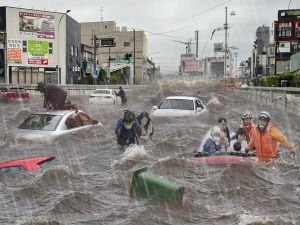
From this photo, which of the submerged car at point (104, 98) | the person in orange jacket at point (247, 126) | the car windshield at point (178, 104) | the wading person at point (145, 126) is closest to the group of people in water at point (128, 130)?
the wading person at point (145, 126)

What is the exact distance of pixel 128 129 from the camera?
1188 centimetres

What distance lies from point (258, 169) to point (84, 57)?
64465mm

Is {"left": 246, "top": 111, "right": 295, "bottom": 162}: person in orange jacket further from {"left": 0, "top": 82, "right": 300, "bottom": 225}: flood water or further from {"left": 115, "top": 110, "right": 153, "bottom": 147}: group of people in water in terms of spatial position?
{"left": 115, "top": 110, "right": 153, "bottom": 147}: group of people in water

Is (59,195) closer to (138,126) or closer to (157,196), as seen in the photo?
(157,196)

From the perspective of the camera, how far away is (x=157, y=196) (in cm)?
785

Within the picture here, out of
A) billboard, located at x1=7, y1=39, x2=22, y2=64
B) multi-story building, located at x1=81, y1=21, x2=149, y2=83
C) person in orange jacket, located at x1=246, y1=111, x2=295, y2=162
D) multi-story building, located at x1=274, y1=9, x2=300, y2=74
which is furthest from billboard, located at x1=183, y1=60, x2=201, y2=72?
person in orange jacket, located at x1=246, y1=111, x2=295, y2=162

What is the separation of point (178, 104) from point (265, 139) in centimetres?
946

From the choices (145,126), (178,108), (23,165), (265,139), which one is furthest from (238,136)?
(178,108)

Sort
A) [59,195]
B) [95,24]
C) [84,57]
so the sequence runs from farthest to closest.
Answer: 1. [95,24]
2. [84,57]
3. [59,195]

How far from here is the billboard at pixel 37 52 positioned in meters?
56.0

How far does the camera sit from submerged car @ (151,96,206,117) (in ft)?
61.5

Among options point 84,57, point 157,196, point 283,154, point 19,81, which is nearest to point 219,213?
point 157,196

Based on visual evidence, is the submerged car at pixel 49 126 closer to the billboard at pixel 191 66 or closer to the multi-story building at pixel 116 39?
the multi-story building at pixel 116 39

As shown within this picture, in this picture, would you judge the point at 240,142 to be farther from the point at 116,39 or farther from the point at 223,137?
the point at 116,39
